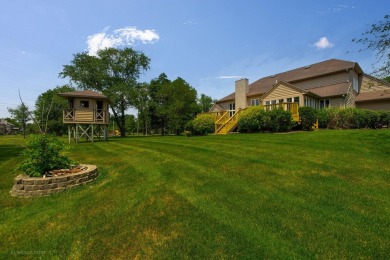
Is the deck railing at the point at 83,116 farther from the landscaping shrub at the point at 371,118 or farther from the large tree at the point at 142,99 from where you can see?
the landscaping shrub at the point at 371,118

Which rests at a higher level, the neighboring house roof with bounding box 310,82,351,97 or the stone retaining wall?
the neighboring house roof with bounding box 310,82,351,97

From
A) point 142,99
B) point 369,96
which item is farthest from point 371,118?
point 142,99

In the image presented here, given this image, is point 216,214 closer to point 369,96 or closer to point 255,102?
point 255,102

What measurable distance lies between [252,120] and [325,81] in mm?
13545

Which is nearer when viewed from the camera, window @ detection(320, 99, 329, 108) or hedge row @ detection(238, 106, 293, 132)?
hedge row @ detection(238, 106, 293, 132)

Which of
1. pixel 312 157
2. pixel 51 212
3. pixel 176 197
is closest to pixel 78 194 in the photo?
pixel 51 212

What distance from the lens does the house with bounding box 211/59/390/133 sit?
2239 cm

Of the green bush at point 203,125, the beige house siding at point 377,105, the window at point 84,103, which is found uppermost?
the window at point 84,103

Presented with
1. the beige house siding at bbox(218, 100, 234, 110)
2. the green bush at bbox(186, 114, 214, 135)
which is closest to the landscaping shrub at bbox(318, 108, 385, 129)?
the green bush at bbox(186, 114, 214, 135)

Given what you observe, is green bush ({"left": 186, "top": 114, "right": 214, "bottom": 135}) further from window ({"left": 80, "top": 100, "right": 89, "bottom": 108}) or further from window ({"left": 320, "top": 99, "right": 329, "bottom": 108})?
window ({"left": 320, "top": 99, "right": 329, "bottom": 108})

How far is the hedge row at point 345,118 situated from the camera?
1794 centimetres

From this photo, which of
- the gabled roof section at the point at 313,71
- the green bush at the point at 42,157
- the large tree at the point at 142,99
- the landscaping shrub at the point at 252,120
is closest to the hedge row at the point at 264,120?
the landscaping shrub at the point at 252,120

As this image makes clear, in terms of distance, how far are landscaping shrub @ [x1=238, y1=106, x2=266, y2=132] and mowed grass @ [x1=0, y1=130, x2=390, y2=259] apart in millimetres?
10694

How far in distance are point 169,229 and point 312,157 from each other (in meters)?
6.24
